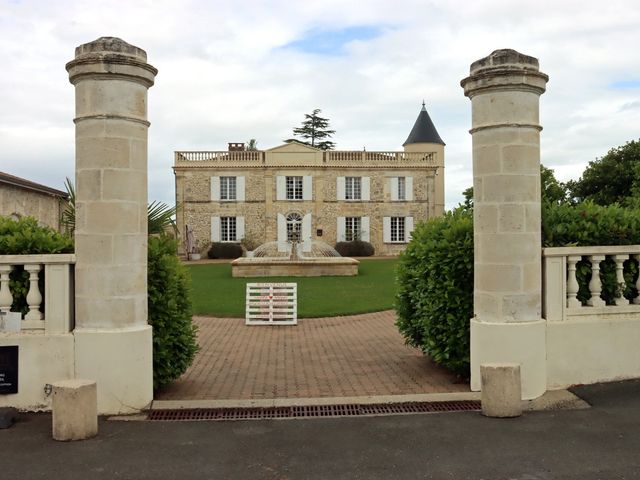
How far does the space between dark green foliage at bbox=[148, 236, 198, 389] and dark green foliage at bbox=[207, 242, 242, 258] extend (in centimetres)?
3560

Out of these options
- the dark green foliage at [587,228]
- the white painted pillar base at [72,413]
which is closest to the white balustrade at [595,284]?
the dark green foliage at [587,228]

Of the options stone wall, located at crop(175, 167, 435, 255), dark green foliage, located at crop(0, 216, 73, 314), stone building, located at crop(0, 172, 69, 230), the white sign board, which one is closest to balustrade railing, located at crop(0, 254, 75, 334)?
dark green foliage, located at crop(0, 216, 73, 314)

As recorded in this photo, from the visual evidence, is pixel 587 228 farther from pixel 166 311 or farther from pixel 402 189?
pixel 402 189

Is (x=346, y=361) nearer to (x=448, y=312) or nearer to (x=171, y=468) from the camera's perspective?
(x=448, y=312)

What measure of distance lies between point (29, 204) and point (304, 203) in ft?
72.7

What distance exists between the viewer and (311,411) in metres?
5.63

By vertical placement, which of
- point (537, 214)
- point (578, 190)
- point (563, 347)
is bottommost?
point (563, 347)

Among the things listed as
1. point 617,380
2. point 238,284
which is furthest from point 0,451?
point 238,284

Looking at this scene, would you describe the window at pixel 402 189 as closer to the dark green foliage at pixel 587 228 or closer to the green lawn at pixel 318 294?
the green lawn at pixel 318 294

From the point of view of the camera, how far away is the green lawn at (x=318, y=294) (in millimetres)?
14109

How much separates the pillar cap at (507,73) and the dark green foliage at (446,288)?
1611 millimetres

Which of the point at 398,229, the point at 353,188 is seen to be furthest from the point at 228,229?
the point at 398,229

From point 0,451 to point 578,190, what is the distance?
3774 cm

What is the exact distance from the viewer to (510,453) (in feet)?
14.5
